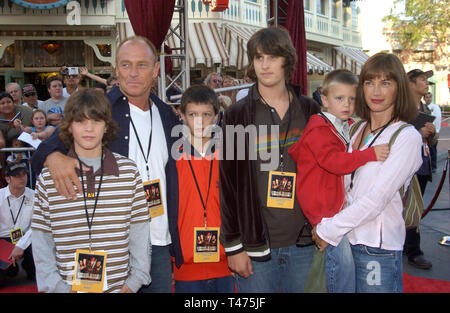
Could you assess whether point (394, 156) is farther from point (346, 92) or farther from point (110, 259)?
point (110, 259)

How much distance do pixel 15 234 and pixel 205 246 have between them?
9.88 ft

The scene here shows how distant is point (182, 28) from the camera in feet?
26.1

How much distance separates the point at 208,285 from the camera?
102 inches

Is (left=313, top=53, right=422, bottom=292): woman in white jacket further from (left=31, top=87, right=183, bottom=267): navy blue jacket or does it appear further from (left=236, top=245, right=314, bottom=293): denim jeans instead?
(left=31, top=87, right=183, bottom=267): navy blue jacket

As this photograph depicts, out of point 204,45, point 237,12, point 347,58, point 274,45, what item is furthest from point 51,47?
point 347,58

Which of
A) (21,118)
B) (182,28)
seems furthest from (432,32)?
(21,118)

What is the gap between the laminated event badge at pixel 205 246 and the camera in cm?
255

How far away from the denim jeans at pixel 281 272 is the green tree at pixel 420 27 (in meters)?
28.0

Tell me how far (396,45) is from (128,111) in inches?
1176

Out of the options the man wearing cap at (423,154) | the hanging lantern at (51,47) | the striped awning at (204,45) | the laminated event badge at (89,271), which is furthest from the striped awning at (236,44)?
the laminated event badge at (89,271)

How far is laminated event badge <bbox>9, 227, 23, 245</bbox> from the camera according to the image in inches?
180

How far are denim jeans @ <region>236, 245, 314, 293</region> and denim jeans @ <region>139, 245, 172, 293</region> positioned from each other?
0.45m

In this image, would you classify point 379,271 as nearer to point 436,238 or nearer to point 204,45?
point 436,238

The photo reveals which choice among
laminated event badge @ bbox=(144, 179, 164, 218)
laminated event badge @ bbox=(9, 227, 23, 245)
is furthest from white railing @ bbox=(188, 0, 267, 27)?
laminated event badge @ bbox=(144, 179, 164, 218)
